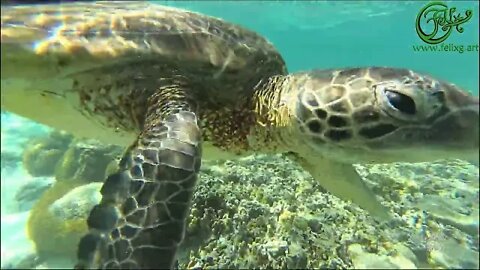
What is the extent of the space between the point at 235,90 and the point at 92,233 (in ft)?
4.12

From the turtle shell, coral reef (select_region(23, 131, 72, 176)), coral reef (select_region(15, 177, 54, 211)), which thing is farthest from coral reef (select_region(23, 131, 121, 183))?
the turtle shell

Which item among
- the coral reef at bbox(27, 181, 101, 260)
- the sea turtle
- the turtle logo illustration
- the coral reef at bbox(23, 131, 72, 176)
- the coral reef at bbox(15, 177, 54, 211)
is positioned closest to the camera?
the sea turtle

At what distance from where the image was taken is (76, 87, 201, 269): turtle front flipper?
60.6 inches

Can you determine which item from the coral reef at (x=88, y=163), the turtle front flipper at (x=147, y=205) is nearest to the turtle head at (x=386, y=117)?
Result: the turtle front flipper at (x=147, y=205)

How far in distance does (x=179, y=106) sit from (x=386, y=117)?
1.04m

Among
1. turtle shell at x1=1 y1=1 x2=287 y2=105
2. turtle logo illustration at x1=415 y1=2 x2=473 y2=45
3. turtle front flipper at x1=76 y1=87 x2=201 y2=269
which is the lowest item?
turtle front flipper at x1=76 y1=87 x2=201 y2=269

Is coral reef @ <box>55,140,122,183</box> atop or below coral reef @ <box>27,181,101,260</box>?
atop

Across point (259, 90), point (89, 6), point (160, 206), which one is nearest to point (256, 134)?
point (259, 90)

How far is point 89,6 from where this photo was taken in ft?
9.87

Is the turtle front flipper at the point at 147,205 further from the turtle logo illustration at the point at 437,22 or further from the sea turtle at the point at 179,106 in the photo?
the turtle logo illustration at the point at 437,22

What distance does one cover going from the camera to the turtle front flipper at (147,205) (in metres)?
1.54

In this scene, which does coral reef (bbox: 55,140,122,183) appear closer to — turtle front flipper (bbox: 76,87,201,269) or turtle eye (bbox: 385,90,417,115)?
turtle front flipper (bbox: 76,87,201,269)

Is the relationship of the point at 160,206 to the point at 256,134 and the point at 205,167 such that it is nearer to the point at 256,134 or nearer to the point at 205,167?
the point at 256,134

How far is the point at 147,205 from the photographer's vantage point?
164cm
